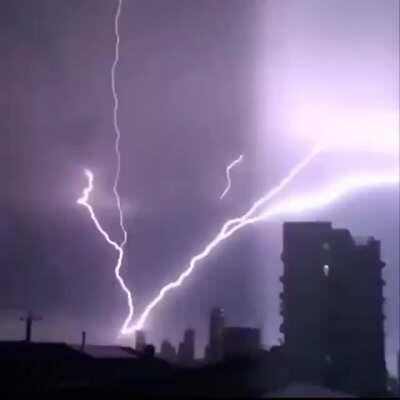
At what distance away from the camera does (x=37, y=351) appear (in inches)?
1350

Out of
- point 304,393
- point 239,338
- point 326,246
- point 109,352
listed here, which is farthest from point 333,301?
point 304,393

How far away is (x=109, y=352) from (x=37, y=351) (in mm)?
5757

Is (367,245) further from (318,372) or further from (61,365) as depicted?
(61,365)

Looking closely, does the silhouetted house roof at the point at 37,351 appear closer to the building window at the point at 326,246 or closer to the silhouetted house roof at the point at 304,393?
the silhouetted house roof at the point at 304,393

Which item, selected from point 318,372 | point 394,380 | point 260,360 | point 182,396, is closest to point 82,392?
point 182,396

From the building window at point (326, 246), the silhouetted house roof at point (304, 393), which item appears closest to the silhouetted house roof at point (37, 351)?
the silhouetted house roof at point (304, 393)

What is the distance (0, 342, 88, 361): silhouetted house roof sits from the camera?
33.7 m

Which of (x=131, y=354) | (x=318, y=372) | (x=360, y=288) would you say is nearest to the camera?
(x=131, y=354)

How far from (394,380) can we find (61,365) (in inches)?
1301

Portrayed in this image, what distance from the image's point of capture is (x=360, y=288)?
50.7 metres

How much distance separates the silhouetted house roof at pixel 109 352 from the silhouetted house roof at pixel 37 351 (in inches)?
33.8

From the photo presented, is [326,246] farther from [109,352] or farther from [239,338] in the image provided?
[109,352]

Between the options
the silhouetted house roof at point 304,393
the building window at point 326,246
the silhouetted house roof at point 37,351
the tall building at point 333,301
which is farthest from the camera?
the building window at point 326,246

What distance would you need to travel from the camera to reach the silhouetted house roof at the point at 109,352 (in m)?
36.0
